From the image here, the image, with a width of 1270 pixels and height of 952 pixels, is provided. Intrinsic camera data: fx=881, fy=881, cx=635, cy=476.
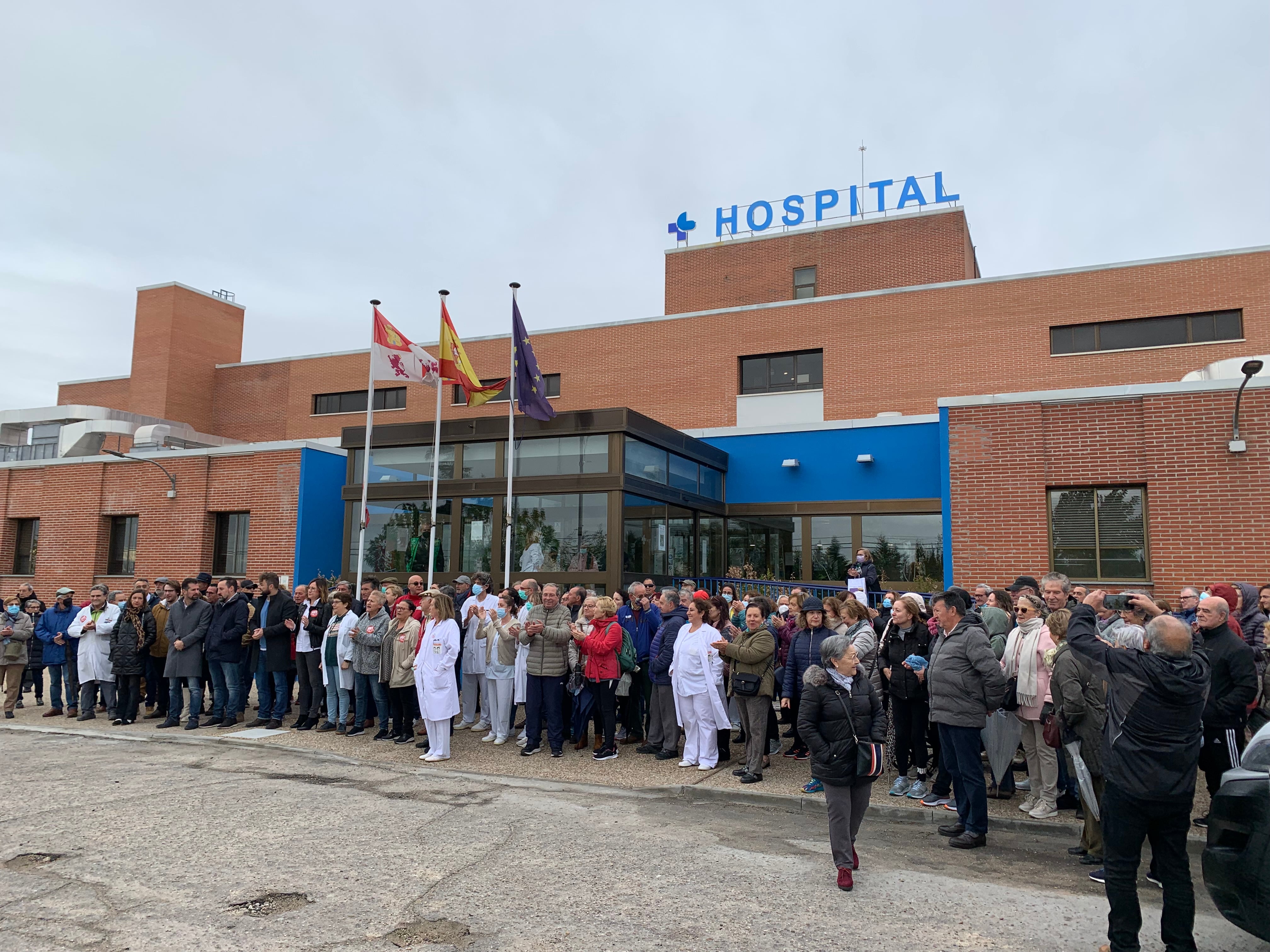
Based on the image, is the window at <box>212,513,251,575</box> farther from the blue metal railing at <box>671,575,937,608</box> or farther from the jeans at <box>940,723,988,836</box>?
the jeans at <box>940,723,988,836</box>

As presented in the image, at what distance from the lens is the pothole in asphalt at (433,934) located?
4.72 metres

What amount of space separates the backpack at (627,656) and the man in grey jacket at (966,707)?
414 cm

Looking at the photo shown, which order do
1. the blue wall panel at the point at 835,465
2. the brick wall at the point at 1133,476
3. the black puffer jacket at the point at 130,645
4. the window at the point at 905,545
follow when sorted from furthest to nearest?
the blue wall panel at the point at 835,465 < the window at the point at 905,545 < the brick wall at the point at 1133,476 < the black puffer jacket at the point at 130,645

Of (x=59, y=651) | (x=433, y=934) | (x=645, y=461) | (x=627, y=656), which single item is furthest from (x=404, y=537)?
(x=433, y=934)

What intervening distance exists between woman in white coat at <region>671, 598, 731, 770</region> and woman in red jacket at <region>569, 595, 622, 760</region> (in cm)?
79

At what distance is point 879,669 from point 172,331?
125ft

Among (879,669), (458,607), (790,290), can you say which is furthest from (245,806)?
(790,290)

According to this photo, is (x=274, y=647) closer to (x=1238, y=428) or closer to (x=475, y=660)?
(x=475, y=660)

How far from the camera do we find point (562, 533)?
16.7m

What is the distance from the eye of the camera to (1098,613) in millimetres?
8062

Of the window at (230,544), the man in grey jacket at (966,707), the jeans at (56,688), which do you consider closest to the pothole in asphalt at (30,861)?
the man in grey jacket at (966,707)

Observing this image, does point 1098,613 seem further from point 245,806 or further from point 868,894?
point 245,806

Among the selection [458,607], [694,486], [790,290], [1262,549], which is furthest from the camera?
[790,290]

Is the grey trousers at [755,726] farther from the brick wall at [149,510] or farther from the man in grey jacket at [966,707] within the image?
the brick wall at [149,510]
